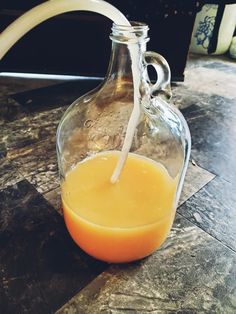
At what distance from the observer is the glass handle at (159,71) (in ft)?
1.37

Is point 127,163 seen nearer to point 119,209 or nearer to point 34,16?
point 119,209

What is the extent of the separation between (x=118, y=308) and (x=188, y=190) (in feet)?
1.01

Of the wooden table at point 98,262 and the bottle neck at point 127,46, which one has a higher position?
the bottle neck at point 127,46

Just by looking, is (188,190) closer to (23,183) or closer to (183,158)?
(183,158)

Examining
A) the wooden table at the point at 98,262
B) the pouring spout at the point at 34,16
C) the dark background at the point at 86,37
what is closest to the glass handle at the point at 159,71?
the pouring spout at the point at 34,16

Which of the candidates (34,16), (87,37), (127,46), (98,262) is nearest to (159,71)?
(127,46)

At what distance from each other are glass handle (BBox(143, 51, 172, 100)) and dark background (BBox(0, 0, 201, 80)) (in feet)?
2.54

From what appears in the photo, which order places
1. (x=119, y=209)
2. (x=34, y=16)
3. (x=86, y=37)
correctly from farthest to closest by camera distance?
(x=86, y=37), (x=119, y=209), (x=34, y=16)

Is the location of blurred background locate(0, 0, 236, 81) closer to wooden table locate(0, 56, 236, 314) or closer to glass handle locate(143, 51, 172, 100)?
wooden table locate(0, 56, 236, 314)

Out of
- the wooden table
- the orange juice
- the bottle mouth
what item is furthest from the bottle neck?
the wooden table

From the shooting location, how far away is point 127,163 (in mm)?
507

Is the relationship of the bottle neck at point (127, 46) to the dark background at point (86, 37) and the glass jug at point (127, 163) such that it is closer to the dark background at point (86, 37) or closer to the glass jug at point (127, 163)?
the glass jug at point (127, 163)

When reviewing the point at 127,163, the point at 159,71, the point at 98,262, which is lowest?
the point at 98,262

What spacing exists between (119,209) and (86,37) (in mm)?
916
